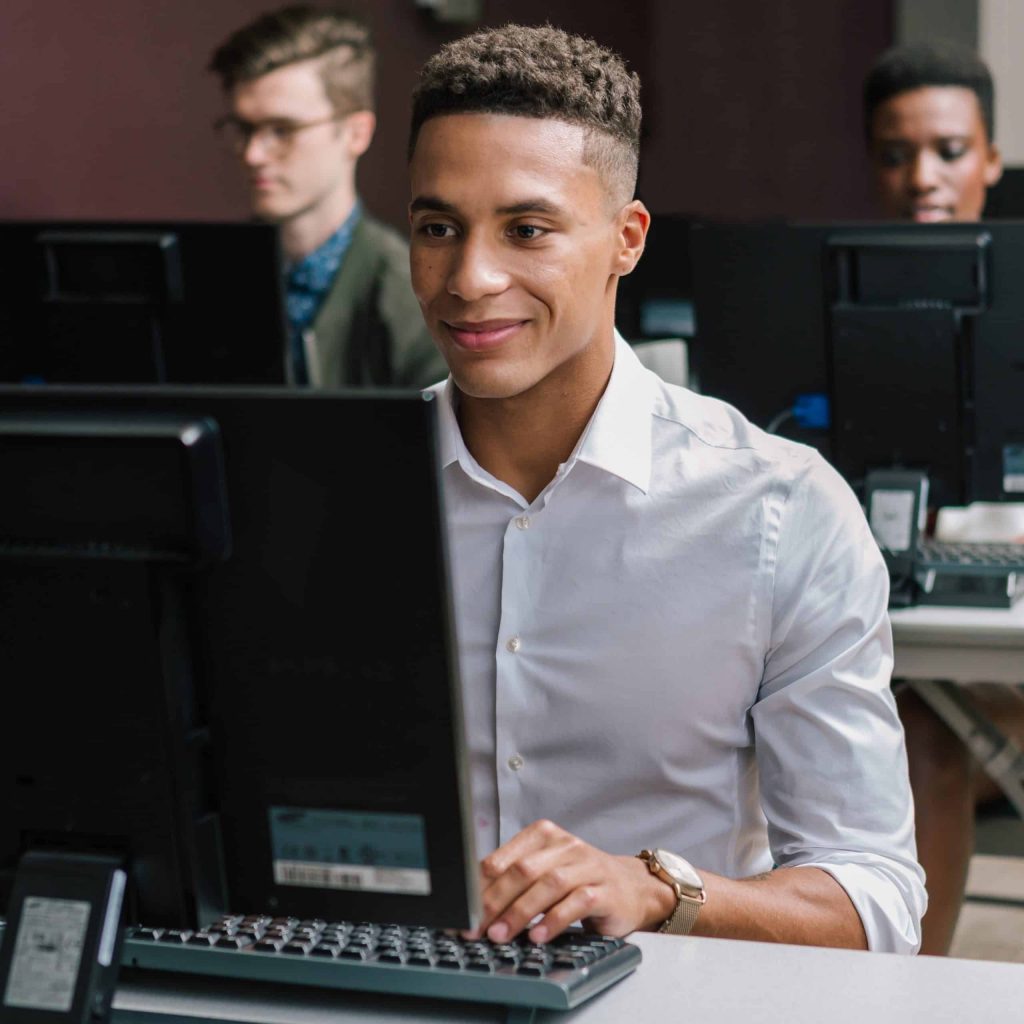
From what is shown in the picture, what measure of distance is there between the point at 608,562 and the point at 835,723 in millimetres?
228

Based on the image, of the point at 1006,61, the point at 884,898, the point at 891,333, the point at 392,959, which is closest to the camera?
the point at 392,959

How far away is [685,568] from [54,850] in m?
0.63

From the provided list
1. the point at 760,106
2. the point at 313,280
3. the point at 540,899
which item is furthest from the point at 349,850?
the point at 760,106

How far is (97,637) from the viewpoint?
0.87 meters

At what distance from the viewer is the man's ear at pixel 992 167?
336 centimetres

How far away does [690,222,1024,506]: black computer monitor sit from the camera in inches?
90.0

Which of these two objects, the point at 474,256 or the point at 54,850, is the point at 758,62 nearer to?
the point at 474,256

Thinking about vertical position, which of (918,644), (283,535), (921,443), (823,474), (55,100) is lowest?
(918,644)

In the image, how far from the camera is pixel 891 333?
2.31 m

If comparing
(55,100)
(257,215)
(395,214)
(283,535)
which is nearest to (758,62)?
(395,214)

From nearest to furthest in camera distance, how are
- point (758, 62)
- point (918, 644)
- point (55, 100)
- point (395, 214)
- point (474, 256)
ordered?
point (474, 256), point (918, 644), point (55, 100), point (395, 214), point (758, 62)

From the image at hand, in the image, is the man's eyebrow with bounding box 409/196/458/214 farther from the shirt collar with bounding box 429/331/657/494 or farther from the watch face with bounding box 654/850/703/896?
the watch face with bounding box 654/850/703/896

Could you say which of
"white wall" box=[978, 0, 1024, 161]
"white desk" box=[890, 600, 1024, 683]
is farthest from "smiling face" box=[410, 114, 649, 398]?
"white wall" box=[978, 0, 1024, 161]

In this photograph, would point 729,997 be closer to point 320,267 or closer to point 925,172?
point 925,172
